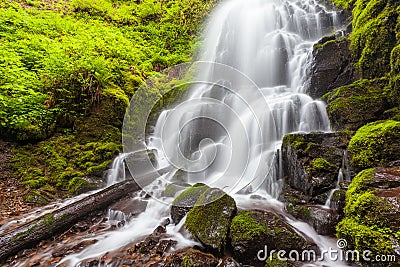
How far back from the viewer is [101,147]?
6.63 m

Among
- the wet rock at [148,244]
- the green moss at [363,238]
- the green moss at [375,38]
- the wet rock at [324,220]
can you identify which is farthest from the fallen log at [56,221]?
the green moss at [375,38]

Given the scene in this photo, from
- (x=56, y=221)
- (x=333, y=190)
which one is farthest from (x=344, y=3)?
(x=56, y=221)

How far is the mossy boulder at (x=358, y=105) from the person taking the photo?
5.24m

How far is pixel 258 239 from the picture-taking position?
3170 millimetres

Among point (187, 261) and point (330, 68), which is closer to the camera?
point (187, 261)

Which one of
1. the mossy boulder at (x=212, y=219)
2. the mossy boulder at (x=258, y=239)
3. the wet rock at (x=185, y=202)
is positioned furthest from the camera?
the wet rock at (x=185, y=202)

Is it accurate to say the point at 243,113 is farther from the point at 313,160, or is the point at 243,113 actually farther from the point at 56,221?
the point at 56,221

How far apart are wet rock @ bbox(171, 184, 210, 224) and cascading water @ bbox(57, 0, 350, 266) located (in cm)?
23

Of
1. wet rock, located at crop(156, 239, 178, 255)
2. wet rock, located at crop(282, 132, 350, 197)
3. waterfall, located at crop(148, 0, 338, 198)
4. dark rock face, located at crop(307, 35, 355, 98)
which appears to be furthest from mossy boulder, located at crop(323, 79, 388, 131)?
wet rock, located at crop(156, 239, 178, 255)

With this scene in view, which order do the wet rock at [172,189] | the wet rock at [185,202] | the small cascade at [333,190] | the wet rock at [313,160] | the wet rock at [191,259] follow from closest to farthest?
the wet rock at [191,259]
the small cascade at [333,190]
the wet rock at [185,202]
the wet rock at [313,160]
the wet rock at [172,189]

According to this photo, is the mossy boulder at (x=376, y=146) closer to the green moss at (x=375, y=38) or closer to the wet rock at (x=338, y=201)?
the wet rock at (x=338, y=201)

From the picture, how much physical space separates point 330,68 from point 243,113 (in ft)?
15.1

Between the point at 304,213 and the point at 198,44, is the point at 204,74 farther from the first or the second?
the point at 304,213

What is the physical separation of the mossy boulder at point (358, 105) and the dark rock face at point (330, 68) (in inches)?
49.4
